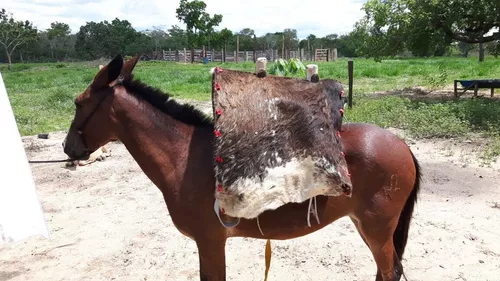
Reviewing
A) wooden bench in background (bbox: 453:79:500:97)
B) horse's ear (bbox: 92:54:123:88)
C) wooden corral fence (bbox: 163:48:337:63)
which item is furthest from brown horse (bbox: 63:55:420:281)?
wooden corral fence (bbox: 163:48:337:63)

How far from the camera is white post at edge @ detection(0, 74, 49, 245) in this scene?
1.66 metres

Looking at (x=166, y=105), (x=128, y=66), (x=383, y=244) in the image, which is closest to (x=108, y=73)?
(x=128, y=66)

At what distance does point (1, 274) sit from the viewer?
423 centimetres

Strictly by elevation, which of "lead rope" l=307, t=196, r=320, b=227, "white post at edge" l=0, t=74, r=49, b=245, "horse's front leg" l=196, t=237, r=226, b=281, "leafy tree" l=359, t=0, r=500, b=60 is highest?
"leafy tree" l=359, t=0, r=500, b=60

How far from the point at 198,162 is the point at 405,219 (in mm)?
1681

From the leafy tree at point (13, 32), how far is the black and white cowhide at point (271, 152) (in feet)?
182

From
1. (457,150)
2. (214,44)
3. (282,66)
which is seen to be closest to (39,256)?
(282,66)

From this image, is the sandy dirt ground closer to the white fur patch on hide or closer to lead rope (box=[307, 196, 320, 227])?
lead rope (box=[307, 196, 320, 227])

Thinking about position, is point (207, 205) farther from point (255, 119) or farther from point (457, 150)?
point (457, 150)

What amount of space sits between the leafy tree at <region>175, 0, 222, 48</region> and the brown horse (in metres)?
57.6

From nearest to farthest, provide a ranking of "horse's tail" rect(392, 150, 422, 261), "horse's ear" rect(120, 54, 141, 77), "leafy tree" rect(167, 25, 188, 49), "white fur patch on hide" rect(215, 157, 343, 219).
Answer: "white fur patch on hide" rect(215, 157, 343, 219) < "horse's ear" rect(120, 54, 141, 77) < "horse's tail" rect(392, 150, 422, 261) < "leafy tree" rect(167, 25, 188, 49)

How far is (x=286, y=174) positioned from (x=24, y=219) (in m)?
1.46

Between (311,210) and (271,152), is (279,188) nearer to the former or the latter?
(271,152)

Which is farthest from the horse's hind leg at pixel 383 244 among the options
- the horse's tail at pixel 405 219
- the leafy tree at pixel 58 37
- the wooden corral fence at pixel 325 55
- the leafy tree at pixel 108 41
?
the leafy tree at pixel 58 37
